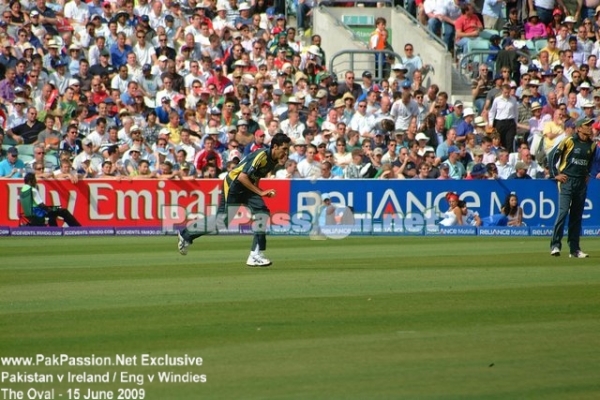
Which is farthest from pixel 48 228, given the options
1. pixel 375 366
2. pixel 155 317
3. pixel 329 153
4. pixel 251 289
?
pixel 375 366

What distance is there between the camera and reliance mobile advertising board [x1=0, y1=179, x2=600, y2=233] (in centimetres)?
2309

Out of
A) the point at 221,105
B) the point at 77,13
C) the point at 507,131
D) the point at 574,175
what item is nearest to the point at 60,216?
the point at 221,105

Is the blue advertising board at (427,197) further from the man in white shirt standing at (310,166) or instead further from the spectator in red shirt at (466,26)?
the spectator in red shirt at (466,26)

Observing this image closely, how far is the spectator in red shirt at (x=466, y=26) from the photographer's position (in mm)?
28953

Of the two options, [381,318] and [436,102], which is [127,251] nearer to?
[381,318]

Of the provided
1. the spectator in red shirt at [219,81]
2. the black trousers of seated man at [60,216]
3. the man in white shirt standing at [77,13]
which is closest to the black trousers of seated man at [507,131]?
the spectator in red shirt at [219,81]

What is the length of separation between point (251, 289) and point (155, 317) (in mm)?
2102

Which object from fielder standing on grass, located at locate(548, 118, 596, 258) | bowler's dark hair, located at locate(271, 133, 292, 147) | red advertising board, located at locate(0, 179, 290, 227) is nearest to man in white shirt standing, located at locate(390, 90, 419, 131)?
red advertising board, located at locate(0, 179, 290, 227)

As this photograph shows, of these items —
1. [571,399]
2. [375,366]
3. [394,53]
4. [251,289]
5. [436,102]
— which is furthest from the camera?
[394,53]

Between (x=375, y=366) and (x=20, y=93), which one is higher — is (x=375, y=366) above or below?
below

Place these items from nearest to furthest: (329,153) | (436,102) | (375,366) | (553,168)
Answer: (375,366), (553,168), (329,153), (436,102)

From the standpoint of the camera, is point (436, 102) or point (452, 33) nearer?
point (436, 102)

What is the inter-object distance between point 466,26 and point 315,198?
839 cm

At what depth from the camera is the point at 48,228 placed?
22.1 metres
